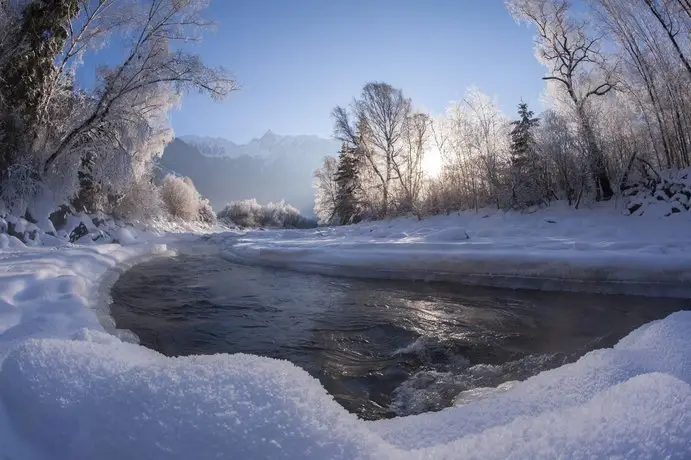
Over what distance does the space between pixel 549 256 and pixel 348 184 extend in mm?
19280

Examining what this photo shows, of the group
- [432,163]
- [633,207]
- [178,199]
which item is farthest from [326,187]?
[633,207]

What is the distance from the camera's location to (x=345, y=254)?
6969 mm

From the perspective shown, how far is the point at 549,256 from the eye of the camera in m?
5.11

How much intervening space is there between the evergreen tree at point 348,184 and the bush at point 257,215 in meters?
20.6

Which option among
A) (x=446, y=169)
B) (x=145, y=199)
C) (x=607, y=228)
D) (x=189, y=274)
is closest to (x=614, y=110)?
(x=607, y=228)

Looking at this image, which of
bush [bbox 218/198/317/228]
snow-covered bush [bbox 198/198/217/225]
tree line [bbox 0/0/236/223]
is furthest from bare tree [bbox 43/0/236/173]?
bush [bbox 218/198/317/228]

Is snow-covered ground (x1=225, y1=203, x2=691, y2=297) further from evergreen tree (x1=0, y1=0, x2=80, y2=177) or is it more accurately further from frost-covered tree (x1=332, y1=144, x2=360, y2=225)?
frost-covered tree (x1=332, y1=144, x2=360, y2=225)

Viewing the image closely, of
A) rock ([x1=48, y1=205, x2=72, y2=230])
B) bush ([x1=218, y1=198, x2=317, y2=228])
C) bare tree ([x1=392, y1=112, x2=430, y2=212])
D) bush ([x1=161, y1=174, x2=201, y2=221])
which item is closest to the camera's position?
rock ([x1=48, y1=205, x2=72, y2=230])

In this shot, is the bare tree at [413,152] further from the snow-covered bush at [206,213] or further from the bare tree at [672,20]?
the snow-covered bush at [206,213]

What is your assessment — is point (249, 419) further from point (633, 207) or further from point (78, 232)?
point (78, 232)

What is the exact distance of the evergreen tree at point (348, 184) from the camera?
2217cm

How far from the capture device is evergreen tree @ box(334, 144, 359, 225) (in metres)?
22.2

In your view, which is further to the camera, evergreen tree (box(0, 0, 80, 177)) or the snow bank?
evergreen tree (box(0, 0, 80, 177))

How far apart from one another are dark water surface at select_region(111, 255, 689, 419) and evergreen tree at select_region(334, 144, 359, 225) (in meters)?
17.0
